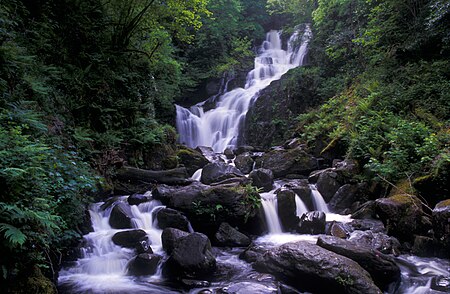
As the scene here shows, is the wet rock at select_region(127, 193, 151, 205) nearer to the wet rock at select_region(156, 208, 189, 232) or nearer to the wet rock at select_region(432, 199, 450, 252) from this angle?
the wet rock at select_region(156, 208, 189, 232)

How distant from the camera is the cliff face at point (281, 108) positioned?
17.5 metres

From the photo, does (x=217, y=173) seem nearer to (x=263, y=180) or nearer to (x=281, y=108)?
(x=263, y=180)

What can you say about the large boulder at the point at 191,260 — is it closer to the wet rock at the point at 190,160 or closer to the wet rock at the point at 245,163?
the wet rock at the point at 190,160

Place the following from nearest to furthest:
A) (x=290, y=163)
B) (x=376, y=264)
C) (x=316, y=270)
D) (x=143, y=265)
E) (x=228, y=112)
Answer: (x=316, y=270)
(x=376, y=264)
(x=143, y=265)
(x=290, y=163)
(x=228, y=112)

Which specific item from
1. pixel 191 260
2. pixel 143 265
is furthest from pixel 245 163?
pixel 143 265

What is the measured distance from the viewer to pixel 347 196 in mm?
9352

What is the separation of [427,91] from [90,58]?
1094 centimetres

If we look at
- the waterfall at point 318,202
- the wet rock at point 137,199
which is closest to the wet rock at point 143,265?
the wet rock at point 137,199

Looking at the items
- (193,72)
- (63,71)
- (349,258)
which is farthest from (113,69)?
(193,72)

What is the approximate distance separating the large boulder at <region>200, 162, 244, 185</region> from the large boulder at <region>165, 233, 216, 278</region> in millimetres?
4508

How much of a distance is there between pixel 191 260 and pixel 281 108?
538 inches

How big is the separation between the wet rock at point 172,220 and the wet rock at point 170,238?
0.84 metres

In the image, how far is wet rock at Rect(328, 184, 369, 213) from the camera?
9.24 metres

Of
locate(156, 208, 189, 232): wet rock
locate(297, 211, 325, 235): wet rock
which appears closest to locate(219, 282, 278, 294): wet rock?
locate(156, 208, 189, 232): wet rock
